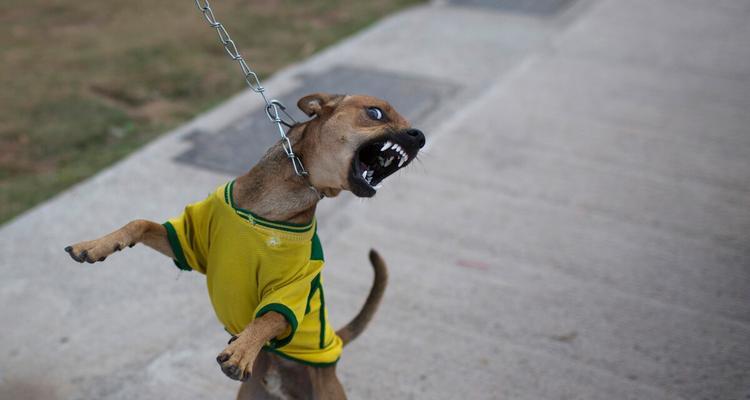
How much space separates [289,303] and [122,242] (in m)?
0.60

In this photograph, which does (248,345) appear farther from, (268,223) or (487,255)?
(487,255)

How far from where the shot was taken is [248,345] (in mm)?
2305

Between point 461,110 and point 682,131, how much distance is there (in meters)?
1.92

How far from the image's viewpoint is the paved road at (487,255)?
3.78m

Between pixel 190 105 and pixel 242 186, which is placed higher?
pixel 242 186

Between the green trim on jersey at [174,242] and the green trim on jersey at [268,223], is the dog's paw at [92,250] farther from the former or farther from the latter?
the green trim on jersey at [268,223]

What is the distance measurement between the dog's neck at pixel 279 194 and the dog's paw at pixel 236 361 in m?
0.48

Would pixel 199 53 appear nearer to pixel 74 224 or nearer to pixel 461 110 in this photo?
pixel 461 110

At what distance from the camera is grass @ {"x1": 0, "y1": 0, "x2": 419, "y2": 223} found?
19.6 ft

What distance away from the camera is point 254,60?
803 cm

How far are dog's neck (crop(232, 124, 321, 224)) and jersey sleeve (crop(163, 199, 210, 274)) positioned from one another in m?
0.18

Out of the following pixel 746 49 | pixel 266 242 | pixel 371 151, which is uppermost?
pixel 371 151

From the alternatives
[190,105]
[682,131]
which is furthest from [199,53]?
[682,131]

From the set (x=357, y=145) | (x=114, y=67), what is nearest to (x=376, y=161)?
(x=357, y=145)
